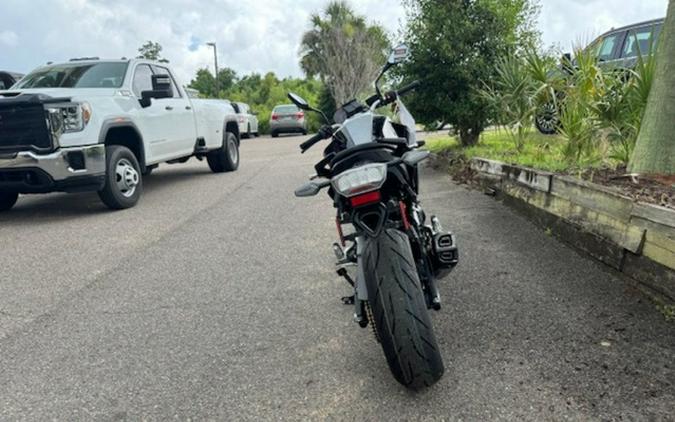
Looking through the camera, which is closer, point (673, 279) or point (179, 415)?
point (179, 415)

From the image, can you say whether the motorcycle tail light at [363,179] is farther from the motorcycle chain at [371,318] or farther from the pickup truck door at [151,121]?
the pickup truck door at [151,121]

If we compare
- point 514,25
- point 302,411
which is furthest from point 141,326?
point 514,25

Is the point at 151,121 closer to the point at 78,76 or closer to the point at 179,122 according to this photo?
the point at 179,122

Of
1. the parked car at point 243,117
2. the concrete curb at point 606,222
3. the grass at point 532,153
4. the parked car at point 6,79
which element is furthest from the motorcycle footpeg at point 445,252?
the parked car at point 6,79

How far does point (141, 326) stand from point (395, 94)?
2295mm

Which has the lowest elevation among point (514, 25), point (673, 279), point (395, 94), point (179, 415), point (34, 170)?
point (179, 415)


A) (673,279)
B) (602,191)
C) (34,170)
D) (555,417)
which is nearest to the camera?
(555,417)

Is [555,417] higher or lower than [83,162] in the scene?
lower

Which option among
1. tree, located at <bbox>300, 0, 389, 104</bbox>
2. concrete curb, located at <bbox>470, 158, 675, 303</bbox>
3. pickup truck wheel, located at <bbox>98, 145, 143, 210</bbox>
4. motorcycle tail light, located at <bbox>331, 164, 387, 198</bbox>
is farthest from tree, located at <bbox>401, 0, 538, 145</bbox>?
tree, located at <bbox>300, 0, 389, 104</bbox>

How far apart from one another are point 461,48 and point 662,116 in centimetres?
471

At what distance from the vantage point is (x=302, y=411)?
2.24 metres

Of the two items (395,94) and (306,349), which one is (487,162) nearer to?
(395,94)

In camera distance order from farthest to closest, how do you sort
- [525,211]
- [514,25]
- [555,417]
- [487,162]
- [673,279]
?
[514,25]
[487,162]
[525,211]
[673,279]
[555,417]

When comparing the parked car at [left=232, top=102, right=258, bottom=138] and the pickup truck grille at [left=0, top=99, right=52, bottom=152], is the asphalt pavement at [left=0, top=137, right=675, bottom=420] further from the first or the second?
the parked car at [left=232, top=102, right=258, bottom=138]
